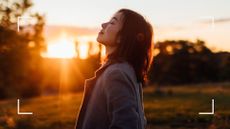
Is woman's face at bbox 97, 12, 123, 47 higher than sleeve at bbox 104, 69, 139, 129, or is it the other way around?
woman's face at bbox 97, 12, 123, 47

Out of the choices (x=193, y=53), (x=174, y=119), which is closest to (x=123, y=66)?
(x=174, y=119)

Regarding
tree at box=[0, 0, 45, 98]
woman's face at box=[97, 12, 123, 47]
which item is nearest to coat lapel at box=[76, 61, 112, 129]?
woman's face at box=[97, 12, 123, 47]

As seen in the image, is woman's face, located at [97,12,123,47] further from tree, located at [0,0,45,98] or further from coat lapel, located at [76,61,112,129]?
tree, located at [0,0,45,98]

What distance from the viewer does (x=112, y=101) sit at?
3.19 m

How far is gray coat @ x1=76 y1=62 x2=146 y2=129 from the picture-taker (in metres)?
3.16

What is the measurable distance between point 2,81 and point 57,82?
39.1 m

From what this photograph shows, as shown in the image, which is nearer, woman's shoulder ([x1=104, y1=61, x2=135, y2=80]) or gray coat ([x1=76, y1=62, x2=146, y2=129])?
gray coat ([x1=76, y1=62, x2=146, y2=129])

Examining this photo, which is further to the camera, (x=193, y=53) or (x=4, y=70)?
(x=193, y=53)

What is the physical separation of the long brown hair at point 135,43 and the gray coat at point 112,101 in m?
0.05

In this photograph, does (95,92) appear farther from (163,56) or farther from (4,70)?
(163,56)

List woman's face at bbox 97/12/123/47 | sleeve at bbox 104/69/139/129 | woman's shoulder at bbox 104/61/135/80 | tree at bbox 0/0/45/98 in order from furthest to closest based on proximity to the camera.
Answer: tree at bbox 0/0/45/98 < woman's face at bbox 97/12/123/47 < woman's shoulder at bbox 104/61/135/80 < sleeve at bbox 104/69/139/129

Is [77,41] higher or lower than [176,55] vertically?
higher

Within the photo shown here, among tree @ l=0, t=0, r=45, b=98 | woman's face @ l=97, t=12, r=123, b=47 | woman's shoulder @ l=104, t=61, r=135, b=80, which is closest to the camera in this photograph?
woman's shoulder @ l=104, t=61, r=135, b=80

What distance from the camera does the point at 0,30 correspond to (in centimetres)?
1750
